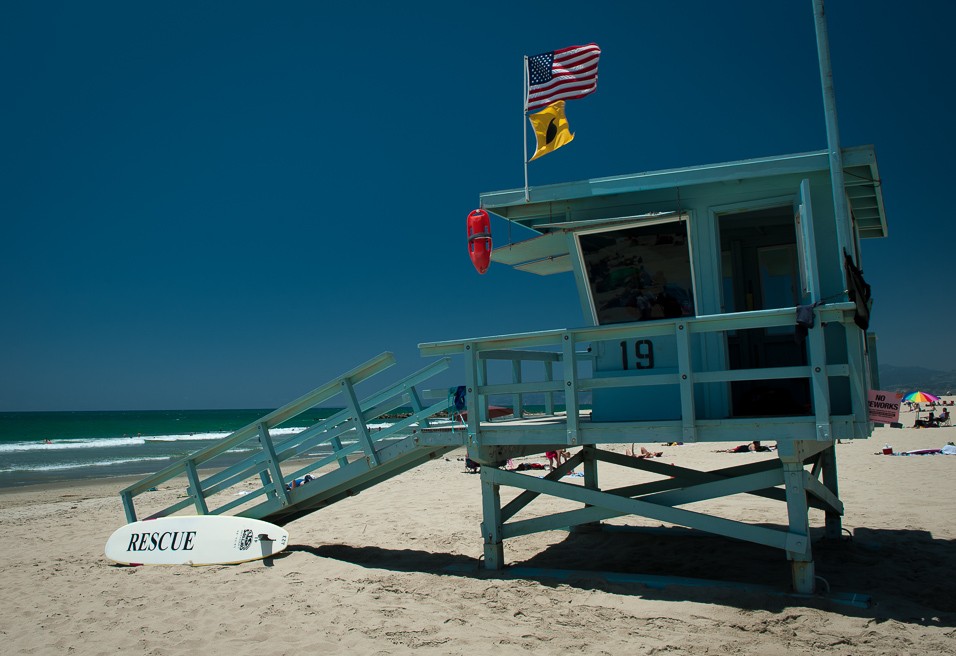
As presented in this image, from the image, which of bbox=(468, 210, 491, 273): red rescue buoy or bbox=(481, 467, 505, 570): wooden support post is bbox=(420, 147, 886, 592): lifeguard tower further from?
bbox=(468, 210, 491, 273): red rescue buoy

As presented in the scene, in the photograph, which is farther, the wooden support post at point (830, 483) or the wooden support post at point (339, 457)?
the wooden support post at point (830, 483)

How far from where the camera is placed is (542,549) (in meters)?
8.59

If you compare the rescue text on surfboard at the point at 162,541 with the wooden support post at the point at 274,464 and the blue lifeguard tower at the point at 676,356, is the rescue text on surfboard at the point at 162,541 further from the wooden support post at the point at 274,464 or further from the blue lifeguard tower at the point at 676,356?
the wooden support post at the point at 274,464

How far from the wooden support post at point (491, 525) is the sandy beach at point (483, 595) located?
7.6 inches

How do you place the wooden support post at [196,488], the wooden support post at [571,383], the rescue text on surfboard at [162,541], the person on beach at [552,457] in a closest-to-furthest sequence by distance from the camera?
the wooden support post at [571,383] → the rescue text on surfboard at [162,541] → the wooden support post at [196,488] → the person on beach at [552,457]

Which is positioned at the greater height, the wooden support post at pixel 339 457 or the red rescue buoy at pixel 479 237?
the red rescue buoy at pixel 479 237

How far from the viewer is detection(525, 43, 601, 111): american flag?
8008 mm

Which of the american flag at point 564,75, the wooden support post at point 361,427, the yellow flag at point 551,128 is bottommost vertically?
the wooden support post at point 361,427

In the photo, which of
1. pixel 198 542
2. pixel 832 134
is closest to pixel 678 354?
pixel 832 134

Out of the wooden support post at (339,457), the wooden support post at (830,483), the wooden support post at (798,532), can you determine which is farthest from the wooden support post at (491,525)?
the wooden support post at (830,483)

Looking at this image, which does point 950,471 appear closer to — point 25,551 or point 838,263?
point 838,263

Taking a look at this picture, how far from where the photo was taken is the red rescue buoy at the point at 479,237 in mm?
7762

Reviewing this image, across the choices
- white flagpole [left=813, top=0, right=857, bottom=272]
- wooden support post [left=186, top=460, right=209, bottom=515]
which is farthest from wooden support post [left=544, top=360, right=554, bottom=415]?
wooden support post [left=186, top=460, right=209, bottom=515]

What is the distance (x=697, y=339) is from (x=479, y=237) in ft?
8.53
